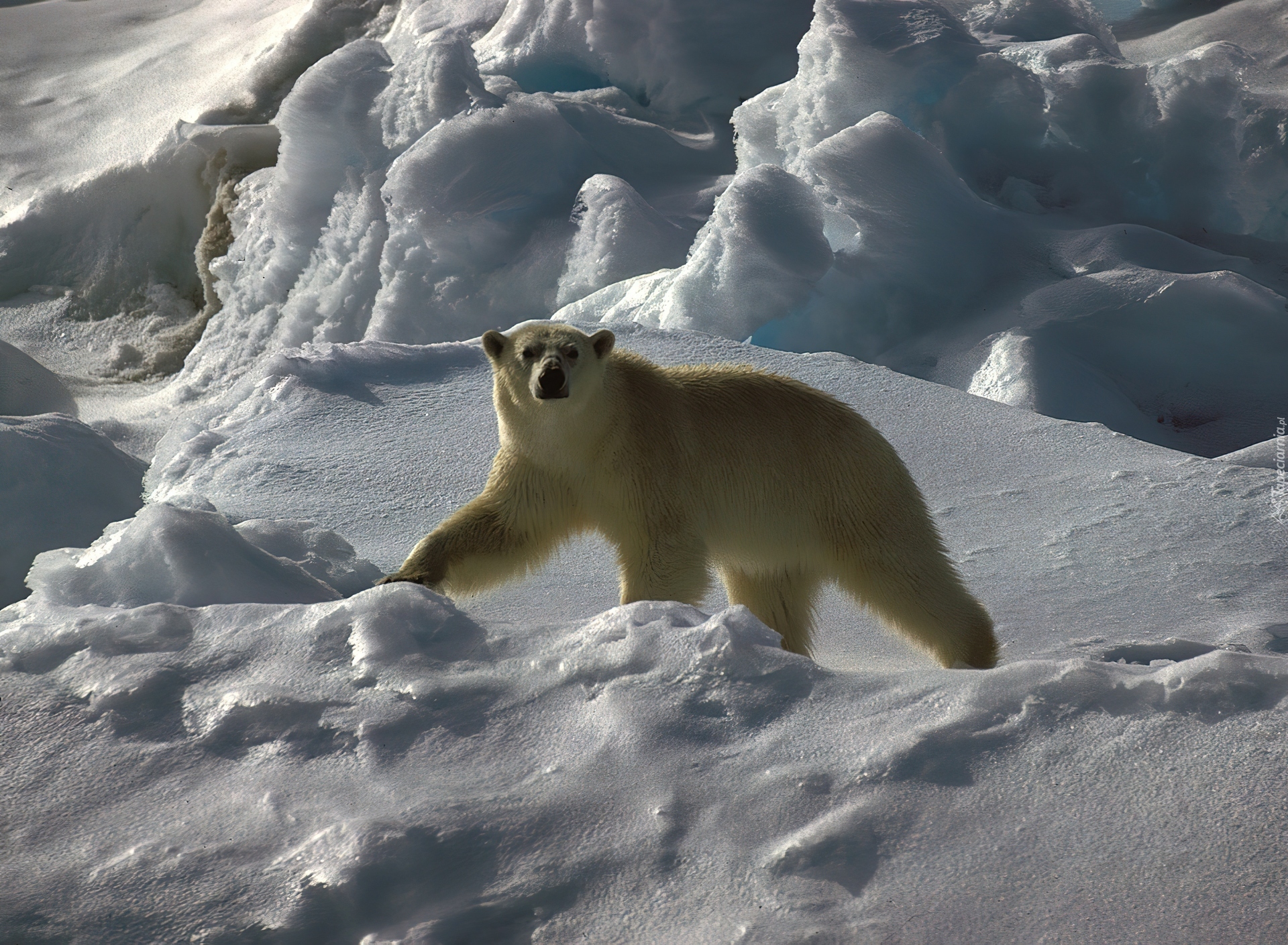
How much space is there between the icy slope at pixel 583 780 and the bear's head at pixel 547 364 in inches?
22.9

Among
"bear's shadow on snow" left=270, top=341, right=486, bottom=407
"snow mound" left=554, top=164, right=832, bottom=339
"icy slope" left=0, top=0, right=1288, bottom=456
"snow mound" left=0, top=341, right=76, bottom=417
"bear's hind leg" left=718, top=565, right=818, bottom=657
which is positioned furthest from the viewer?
"snow mound" left=0, top=341, right=76, bottom=417

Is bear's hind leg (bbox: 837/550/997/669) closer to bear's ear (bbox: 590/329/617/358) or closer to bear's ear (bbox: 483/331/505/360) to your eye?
bear's ear (bbox: 590/329/617/358)

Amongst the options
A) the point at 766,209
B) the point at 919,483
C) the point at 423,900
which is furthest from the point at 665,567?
the point at 766,209

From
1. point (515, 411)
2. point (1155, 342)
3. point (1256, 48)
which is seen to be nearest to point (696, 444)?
point (515, 411)

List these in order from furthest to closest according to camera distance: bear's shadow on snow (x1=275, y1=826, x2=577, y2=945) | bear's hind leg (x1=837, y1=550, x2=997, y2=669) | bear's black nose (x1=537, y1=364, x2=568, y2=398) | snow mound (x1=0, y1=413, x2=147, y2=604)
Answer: snow mound (x1=0, y1=413, x2=147, y2=604)
bear's hind leg (x1=837, y1=550, x2=997, y2=669)
bear's black nose (x1=537, y1=364, x2=568, y2=398)
bear's shadow on snow (x1=275, y1=826, x2=577, y2=945)

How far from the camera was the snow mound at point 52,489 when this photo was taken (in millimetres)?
4340

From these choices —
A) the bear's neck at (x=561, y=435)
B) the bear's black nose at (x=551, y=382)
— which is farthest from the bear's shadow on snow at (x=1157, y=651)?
the bear's black nose at (x=551, y=382)

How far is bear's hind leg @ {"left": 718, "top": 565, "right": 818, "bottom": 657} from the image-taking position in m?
2.90

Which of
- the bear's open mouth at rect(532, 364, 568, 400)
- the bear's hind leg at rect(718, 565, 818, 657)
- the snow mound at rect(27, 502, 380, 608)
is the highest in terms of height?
the bear's open mouth at rect(532, 364, 568, 400)

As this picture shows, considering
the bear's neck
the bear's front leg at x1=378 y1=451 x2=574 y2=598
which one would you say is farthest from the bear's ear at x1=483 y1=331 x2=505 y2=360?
the bear's front leg at x1=378 y1=451 x2=574 y2=598

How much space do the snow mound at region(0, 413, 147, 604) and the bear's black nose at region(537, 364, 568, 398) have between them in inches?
118

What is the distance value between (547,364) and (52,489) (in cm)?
322

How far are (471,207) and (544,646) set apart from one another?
20.3ft

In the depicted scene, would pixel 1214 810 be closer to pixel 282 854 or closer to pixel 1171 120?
pixel 282 854
